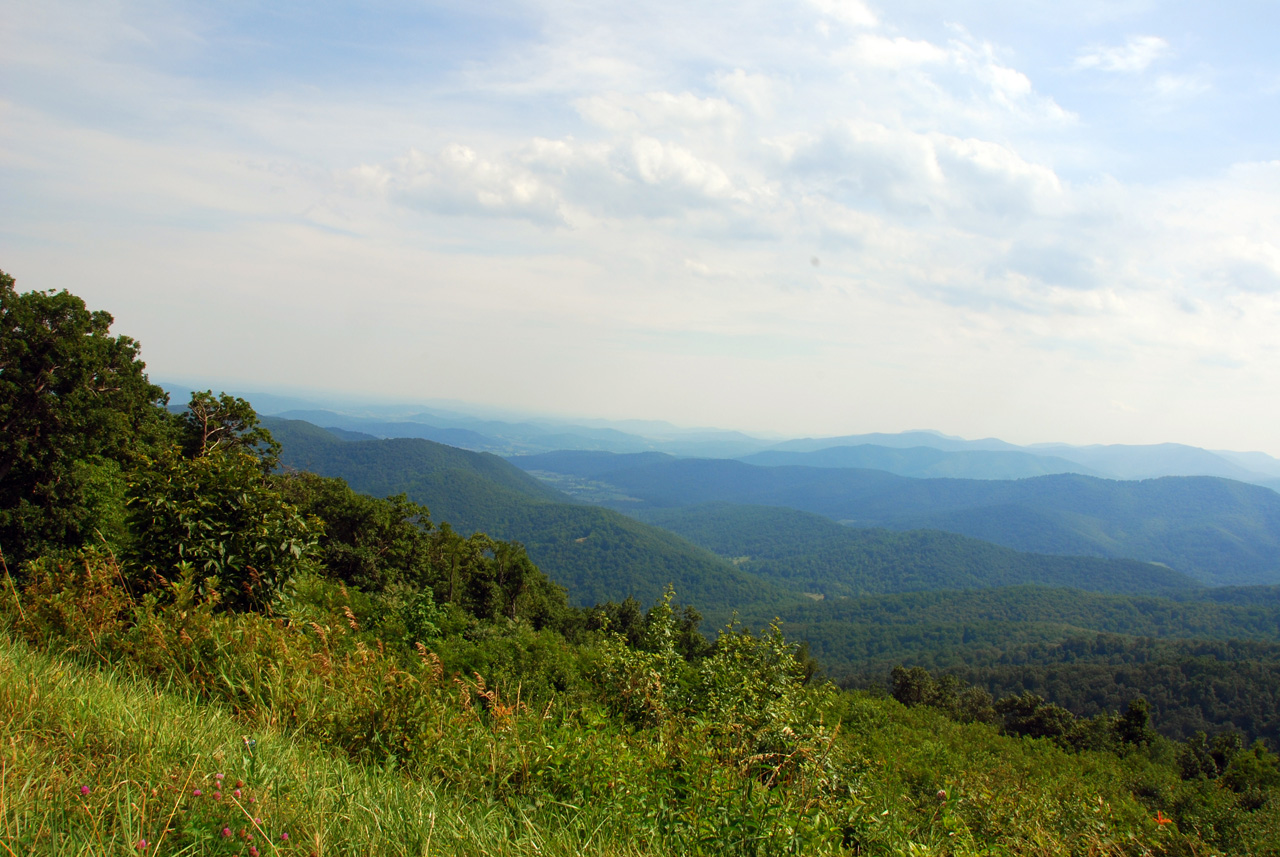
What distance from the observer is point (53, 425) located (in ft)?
59.5

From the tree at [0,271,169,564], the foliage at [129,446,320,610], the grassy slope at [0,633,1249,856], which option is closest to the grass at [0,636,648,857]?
the grassy slope at [0,633,1249,856]

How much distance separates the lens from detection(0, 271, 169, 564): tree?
17.2 meters

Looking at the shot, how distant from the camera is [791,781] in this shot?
14.9 ft

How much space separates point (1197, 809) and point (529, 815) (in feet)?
112

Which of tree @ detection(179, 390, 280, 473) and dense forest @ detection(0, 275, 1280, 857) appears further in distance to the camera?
tree @ detection(179, 390, 280, 473)

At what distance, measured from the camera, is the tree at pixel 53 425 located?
1717 centimetres

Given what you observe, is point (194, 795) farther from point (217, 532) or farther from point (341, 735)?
point (217, 532)

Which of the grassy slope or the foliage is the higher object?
the foliage

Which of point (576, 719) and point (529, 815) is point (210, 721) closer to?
point (529, 815)

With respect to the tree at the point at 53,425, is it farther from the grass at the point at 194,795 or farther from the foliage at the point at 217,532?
the grass at the point at 194,795

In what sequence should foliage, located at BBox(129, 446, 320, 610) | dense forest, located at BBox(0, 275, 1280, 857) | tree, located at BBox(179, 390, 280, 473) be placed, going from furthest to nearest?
tree, located at BBox(179, 390, 280, 473) → foliage, located at BBox(129, 446, 320, 610) → dense forest, located at BBox(0, 275, 1280, 857)

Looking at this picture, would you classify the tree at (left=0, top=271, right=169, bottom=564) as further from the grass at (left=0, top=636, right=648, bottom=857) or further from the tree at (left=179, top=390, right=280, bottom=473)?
the grass at (left=0, top=636, right=648, bottom=857)

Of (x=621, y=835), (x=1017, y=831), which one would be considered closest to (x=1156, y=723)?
(x=1017, y=831)

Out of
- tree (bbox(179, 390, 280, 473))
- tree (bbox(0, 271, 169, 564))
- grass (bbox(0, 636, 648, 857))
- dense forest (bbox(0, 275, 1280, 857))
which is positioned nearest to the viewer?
grass (bbox(0, 636, 648, 857))
